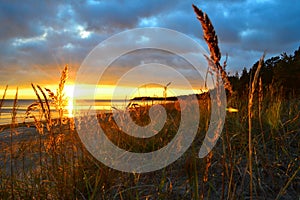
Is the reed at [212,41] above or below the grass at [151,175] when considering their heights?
above

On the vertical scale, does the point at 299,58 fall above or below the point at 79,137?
above

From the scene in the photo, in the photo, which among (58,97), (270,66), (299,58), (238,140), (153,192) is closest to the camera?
(58,97)

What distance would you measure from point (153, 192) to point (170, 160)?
58 cm

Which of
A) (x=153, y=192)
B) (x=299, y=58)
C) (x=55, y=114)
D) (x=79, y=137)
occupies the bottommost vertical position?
(x=153, y=192)

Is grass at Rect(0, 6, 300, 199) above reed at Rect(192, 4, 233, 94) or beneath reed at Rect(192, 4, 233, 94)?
Result: beneath

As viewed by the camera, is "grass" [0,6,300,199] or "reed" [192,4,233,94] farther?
"grass" [0,6,300,199]

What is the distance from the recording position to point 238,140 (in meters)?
3.12

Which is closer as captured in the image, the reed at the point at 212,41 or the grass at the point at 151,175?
the reed at the point at 212,41

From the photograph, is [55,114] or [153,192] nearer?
[55,114]

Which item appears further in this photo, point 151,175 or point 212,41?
point 151,175

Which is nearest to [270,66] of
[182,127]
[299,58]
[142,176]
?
[299,58]

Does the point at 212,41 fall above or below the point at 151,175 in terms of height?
above

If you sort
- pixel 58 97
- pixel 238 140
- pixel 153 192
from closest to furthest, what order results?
1. pixel 58 97
2. pixel 153 192
3. pixel 238 140

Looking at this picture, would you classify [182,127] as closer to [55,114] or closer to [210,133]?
[210,133]
